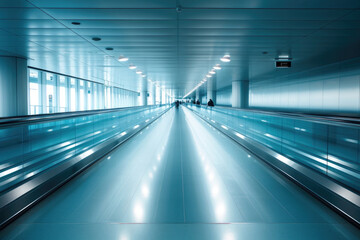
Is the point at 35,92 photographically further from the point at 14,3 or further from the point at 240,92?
the point at 14,3

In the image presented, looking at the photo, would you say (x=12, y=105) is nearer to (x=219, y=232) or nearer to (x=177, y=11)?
(x=177, y=11)

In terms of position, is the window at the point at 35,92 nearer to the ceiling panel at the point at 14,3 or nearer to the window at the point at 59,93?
the window at the point at 59,93

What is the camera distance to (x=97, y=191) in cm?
438

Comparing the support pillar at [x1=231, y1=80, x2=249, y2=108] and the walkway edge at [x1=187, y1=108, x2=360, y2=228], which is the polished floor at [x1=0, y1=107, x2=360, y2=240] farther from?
the support pillar at [x1=231, y1=80, x2=249, y2=108]

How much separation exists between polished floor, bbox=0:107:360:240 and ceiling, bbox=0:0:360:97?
3639 mm

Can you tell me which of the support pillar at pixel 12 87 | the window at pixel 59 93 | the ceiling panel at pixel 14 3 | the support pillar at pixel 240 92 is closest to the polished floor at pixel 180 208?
the ceiling panel at pixel 14 3

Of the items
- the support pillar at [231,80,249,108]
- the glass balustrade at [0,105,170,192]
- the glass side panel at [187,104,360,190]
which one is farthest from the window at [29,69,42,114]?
the glass side panel at [187,104,360,190]

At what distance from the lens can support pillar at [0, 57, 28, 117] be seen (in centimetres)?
1042

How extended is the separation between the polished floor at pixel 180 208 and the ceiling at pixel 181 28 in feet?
11.9

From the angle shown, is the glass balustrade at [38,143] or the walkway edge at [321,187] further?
the glass balustrade at [38,143]

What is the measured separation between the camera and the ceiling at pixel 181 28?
5400 millimetres

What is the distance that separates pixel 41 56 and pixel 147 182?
9372 millimetres

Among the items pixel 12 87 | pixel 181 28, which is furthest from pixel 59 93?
pixel 181 28

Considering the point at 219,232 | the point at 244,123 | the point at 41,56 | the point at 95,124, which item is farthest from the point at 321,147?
the point at 41,56
